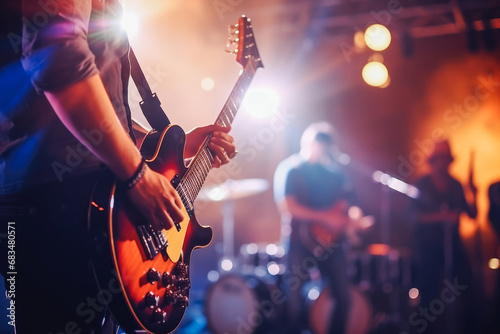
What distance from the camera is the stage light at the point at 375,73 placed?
28.4 feet

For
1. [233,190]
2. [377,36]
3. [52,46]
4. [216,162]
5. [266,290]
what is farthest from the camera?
[377,36]

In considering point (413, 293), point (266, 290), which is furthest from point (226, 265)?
point (413, 293)

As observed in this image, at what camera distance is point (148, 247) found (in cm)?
151

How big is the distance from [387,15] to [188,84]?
10.6 feet

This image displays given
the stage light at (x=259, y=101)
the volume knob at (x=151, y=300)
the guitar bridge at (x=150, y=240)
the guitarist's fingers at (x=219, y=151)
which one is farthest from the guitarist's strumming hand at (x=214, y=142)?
the stage light at (x=259, y=101)

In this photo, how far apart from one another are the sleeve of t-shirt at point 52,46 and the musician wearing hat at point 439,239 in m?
5.37

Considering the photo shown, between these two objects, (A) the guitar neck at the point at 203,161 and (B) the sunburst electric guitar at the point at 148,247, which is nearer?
(B) the sunburst electric guitar at the point at 148,247

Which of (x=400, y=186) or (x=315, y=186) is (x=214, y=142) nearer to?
(x=315, y=186)

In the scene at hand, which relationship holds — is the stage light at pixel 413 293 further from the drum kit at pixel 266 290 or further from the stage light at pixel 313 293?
the stage light at pixel 313 293

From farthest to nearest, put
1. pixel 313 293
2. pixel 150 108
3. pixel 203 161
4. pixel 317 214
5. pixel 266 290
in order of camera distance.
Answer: pixel 266 290
pixel 313 293
pixel 317 214
pixel 203 161
pixel 150 108

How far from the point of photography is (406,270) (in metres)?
6.31

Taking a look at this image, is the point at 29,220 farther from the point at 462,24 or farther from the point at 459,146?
→ the point at 459,146

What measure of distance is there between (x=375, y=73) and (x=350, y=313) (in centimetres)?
464

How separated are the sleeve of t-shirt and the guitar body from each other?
0.29 meters
